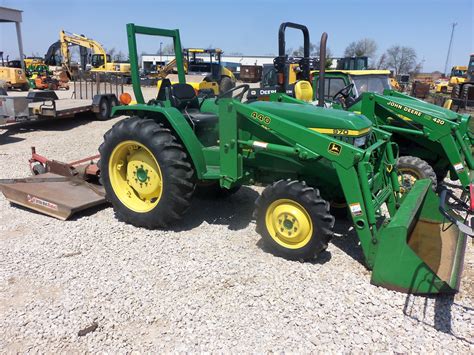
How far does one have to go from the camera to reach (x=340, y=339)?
258 centimetres

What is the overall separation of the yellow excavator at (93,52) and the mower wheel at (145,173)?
70.3 feet

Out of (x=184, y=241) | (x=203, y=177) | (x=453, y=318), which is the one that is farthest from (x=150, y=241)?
(x=453, y=318)

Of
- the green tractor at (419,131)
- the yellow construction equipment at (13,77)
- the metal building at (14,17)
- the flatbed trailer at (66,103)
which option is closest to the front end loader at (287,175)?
the green tractor at (419,131)

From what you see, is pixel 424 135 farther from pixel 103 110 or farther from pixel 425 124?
pixel 103 110

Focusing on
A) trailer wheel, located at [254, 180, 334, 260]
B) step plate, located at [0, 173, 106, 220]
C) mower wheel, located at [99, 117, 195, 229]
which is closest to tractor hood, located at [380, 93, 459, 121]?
trailer wheel, located at [254, 180, 334, 260]

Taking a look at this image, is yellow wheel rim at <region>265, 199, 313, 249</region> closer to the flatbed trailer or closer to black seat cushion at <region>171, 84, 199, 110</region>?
black seat cushion at <region>171, 84, 199, 110</region>

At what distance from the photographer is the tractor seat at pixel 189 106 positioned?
4309 millimetres

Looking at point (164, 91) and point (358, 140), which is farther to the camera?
point (164, 91)

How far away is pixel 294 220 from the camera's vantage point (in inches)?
134

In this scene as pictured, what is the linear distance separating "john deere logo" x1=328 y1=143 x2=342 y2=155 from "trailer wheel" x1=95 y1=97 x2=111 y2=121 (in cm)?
958

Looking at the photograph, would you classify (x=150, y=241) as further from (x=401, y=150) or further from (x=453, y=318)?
(x=401, y=150)

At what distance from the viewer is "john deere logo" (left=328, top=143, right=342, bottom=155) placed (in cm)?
320

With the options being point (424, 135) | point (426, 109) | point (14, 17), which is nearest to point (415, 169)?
point (424, 135)

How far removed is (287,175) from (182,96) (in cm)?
147
